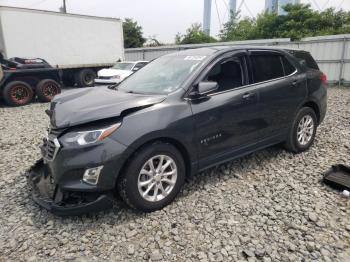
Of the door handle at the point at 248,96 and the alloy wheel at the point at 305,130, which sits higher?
the door handle at the point at 248,96

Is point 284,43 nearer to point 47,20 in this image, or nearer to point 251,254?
point 47,20

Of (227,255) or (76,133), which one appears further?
(76,133)

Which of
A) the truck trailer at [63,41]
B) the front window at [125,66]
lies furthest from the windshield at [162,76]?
the front window at [125,66]

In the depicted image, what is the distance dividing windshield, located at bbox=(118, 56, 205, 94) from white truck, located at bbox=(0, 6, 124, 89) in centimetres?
939

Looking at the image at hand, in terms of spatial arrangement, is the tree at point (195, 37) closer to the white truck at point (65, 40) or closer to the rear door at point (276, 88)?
the white truck at point (65, 40)

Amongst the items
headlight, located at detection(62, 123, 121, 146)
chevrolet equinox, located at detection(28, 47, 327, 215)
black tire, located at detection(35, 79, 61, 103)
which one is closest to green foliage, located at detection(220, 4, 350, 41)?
black tire, located at detection(35, 79, 61, 103)

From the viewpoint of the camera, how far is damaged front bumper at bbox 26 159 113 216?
2820mm

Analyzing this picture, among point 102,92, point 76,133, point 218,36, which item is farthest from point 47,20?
point 218,36

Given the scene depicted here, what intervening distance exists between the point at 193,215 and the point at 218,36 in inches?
1323

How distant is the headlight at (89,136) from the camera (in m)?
2.83

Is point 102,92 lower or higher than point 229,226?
higher

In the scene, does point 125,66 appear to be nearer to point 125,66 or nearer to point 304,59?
point 125,66

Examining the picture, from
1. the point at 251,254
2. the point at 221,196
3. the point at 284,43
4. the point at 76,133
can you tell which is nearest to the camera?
the point at 251,254

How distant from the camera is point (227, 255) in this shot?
257 centimetres
